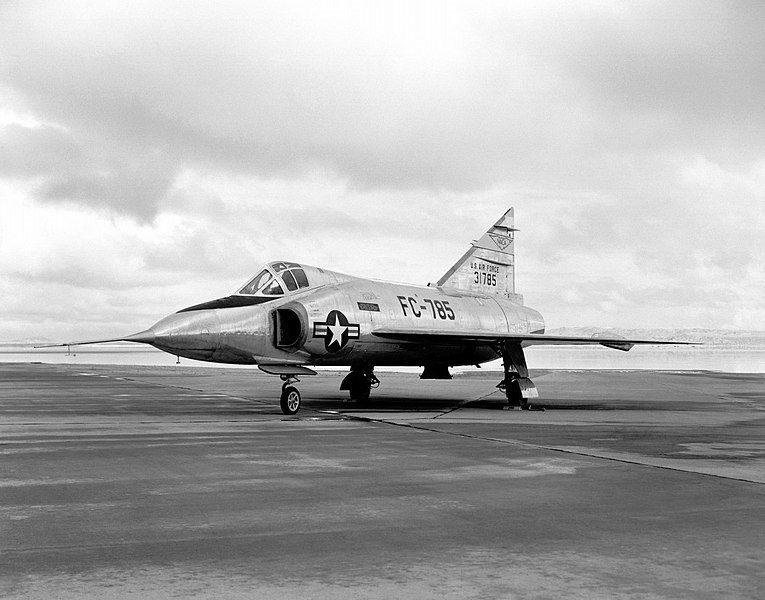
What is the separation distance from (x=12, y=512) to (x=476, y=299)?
17.4m

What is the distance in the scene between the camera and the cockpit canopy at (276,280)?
16.6 m

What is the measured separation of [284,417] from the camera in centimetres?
1498

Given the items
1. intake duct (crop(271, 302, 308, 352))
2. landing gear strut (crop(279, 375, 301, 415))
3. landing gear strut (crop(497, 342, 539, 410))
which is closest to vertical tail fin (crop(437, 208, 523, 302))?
landing gear strut (crop(497, 342, 539, 410))

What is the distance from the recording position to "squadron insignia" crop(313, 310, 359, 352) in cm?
1669

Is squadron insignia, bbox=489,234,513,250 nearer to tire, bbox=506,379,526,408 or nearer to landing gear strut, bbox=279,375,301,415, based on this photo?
tire, bbox=506,379,526,408

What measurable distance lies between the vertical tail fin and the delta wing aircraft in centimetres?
6

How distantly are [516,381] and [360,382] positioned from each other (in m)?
3.72

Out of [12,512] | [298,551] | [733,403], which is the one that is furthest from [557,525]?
[733,403]

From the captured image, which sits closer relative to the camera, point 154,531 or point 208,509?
point 154,531

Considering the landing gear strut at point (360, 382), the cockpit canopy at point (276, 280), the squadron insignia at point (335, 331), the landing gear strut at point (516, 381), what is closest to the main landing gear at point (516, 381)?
the landing gear strut at point (516, 381)

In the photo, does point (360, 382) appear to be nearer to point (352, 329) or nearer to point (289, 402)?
point (352, 329)

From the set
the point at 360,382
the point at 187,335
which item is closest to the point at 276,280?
the point at 187,335

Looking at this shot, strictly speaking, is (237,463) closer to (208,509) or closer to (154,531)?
(208,509)

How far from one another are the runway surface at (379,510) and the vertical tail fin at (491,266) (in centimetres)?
1019
